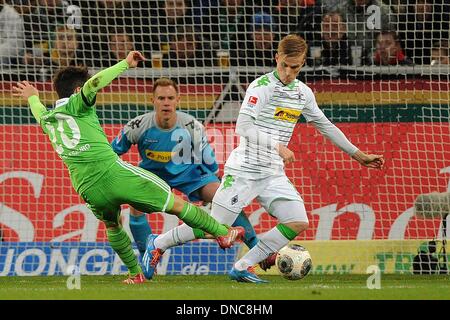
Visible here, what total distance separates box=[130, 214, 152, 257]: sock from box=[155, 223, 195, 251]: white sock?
111cm

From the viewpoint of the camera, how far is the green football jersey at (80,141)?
8938 mm

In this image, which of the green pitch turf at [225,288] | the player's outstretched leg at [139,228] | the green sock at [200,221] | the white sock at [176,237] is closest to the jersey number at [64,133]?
the green sock at [200,221]

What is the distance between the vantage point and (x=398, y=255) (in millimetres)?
11961

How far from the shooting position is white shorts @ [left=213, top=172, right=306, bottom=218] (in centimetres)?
959

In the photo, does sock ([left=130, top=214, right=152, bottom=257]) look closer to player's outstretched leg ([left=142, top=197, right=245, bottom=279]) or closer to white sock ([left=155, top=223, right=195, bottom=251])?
white sock ([left=155, top=223, right=195, bottom=251])

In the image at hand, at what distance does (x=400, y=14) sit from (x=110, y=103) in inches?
144

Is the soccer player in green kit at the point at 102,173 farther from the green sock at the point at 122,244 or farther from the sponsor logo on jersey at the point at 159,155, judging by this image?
the sponsor logo on jersey at the point at 159,155

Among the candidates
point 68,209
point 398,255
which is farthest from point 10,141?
point 398,255

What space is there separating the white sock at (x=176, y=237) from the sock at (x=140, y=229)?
3.63 feet

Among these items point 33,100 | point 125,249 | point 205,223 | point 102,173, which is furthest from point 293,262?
point 33,100

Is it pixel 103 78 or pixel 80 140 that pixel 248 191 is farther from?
pixel 103 78

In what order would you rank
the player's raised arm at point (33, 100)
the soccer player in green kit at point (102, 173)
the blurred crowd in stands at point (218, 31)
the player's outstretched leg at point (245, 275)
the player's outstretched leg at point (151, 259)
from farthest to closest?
1. the blurred crowd in stands at point (218, 31)
2. the player's outstretched leg at point (151, 259)
3. the player's outstretched leg at point (245, 275)
4. the player's raised arm at point (33, 100)
5. the soccer player in green kit at point (102, 173)

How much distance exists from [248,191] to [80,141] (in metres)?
1.60

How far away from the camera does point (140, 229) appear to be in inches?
436
